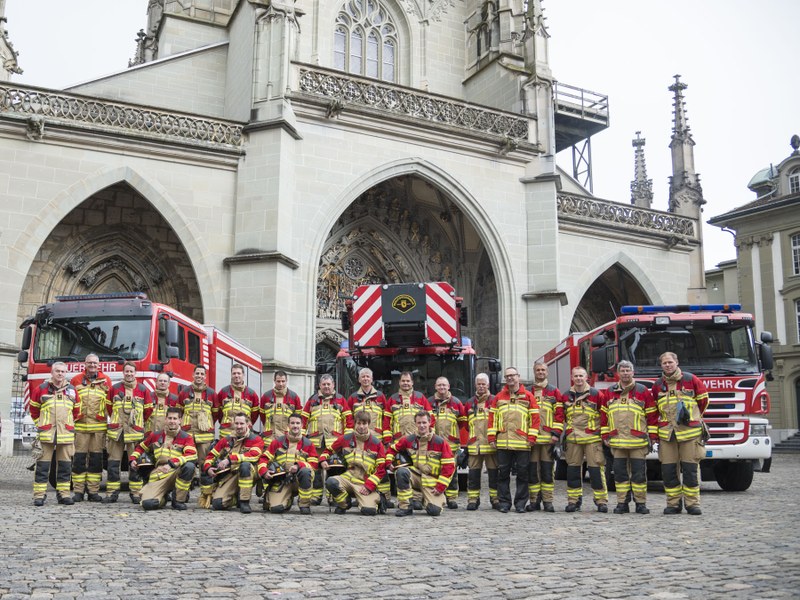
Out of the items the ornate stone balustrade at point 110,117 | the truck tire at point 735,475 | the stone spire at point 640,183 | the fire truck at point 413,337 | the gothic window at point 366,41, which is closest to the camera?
the truck tire at point 735,475

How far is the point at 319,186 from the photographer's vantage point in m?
19.2

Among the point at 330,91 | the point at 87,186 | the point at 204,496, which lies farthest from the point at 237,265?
the point at 204,496

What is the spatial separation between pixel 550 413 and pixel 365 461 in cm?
222

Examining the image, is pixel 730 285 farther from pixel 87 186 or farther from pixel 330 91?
pixel 87 186

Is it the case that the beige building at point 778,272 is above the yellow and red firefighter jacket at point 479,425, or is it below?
above

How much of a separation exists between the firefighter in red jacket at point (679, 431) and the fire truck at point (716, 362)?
226 centimetres

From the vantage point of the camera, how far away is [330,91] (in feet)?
63.8

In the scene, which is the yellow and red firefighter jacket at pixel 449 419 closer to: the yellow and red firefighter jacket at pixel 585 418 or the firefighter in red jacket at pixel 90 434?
the yellow and red firefighter jacket at pixel 585 418

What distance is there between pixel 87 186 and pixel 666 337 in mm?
11858

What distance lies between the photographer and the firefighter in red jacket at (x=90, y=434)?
9.79m

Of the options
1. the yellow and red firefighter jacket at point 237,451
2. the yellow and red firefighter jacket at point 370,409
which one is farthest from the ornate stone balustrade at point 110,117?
the yellow and red firefighter jacket at point 237,451

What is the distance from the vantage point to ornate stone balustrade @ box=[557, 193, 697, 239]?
2291 centimetres

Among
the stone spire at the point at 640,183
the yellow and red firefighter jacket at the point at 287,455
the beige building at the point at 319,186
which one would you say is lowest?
the yellow and red firefighter jacket at the point at 287,455

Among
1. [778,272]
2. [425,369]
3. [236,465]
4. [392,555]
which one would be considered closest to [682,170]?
[778,272]
